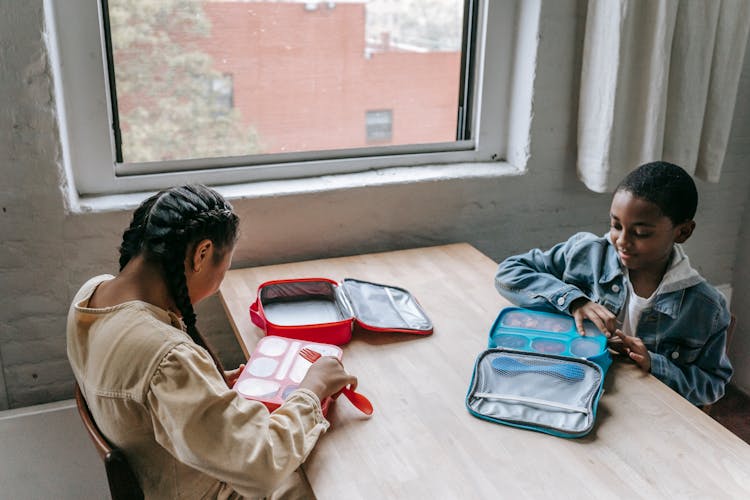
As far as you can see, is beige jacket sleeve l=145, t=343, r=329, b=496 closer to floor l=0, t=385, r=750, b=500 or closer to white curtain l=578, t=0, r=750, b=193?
floor l=0, t=385, r=750, b=500

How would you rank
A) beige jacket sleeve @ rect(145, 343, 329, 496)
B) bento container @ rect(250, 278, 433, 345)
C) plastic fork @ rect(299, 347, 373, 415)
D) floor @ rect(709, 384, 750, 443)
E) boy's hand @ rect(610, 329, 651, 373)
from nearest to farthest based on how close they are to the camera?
beige jacket sleeve @ rect(145, 343, 329, 496)
plastic fork @ rect(299, 347, 373, 415)
boy's hand @ rect(610, 329, 651, 373)
bento container @ rect(250, 278, 433, 345)
floor @ rect(709, 384, 750, 443)

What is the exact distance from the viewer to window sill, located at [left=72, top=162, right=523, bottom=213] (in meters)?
1.90

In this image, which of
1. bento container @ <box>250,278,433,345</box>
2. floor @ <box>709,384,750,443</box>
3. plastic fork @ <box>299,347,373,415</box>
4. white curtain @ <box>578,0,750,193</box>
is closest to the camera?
plastic fork @ <box>299,347,373,415</box>

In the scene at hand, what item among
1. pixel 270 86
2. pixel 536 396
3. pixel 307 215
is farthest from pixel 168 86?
pixel 536 396

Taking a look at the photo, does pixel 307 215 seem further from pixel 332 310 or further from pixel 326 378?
pixel 326 378

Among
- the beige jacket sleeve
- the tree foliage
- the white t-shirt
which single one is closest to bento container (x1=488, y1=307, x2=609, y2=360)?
the white t-shirt

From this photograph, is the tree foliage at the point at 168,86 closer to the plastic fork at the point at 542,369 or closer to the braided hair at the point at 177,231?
the braided hair at the point at 177,231

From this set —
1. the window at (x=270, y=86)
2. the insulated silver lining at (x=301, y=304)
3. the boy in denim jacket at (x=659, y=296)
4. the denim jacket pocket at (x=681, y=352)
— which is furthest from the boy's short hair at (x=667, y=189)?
the window at (x=270, y=86)

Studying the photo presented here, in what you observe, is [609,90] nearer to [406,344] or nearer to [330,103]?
[330,103]

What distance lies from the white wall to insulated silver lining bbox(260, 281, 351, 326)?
35 centimetres

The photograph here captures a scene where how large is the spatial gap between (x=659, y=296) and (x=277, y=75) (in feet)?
3.99

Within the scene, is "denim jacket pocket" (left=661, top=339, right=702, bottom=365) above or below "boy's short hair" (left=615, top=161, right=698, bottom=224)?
below

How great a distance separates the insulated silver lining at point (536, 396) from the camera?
4.12ft

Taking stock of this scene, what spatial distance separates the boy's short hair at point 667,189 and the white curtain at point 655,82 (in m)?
0.60
